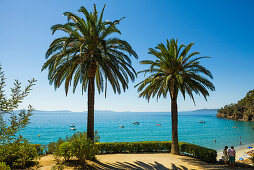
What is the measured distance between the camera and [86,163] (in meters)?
11.3

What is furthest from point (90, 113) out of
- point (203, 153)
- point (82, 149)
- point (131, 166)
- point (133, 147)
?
point (203, 153)

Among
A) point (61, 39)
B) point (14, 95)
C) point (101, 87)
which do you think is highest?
point (61, 39)

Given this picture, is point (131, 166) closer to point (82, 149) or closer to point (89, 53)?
point (82, 149)

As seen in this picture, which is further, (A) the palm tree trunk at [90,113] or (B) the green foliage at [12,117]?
(A) the palm tree trunk at [90,113]

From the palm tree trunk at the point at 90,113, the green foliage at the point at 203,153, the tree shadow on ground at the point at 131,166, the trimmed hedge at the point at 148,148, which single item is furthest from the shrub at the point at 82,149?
the green foliage at the point at 203,153

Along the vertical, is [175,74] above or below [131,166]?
above

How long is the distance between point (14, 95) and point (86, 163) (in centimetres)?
880

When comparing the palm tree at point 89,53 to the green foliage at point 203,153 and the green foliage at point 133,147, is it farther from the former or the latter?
the green foliage at point 203,153

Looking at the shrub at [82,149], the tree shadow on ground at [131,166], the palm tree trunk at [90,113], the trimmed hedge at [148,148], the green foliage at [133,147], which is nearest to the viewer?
the shrub at [82,149]

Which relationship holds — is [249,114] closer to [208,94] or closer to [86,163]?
[208,94]

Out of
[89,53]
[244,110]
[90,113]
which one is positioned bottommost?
[244,110]

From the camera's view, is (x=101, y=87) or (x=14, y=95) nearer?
(x=14, y=95)

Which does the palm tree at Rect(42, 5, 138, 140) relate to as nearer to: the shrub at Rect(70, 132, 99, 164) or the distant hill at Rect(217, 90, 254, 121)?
the shrub at Rect(70, 132, 99, 164)

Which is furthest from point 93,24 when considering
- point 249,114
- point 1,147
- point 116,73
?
point 249,114
